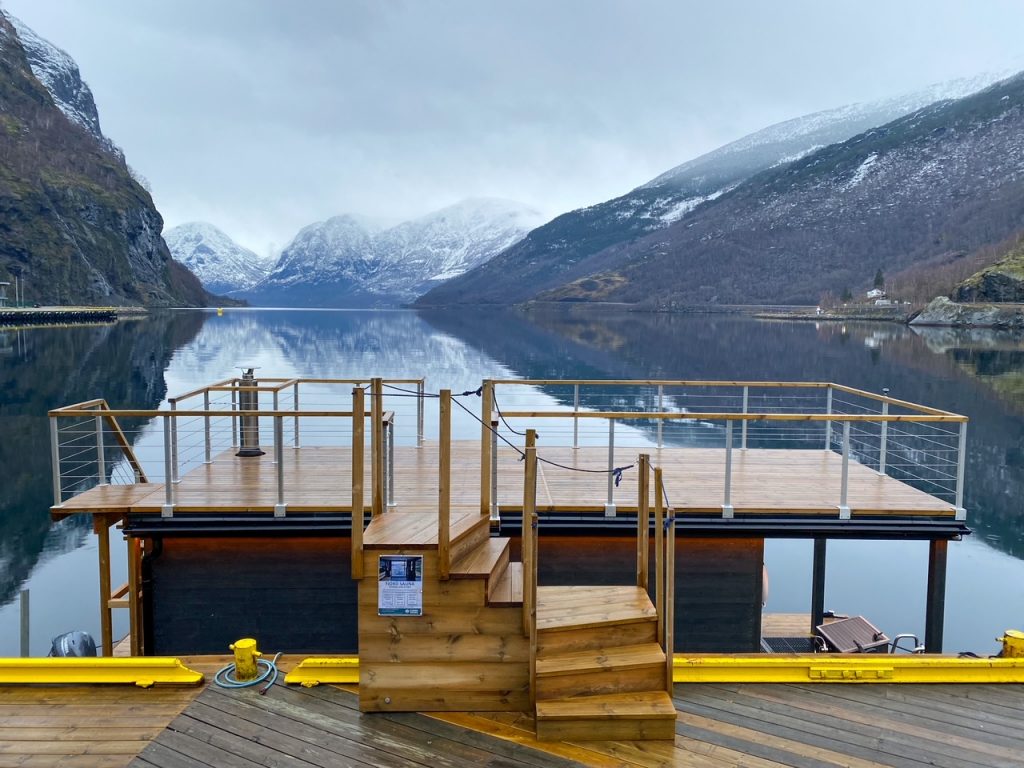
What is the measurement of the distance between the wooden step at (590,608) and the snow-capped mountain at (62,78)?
668 ft

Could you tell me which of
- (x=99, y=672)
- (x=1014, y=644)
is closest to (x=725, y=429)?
(x=1014, y=644)

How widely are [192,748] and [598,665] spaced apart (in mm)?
2628

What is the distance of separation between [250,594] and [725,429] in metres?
12.5

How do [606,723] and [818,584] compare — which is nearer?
[606,723]

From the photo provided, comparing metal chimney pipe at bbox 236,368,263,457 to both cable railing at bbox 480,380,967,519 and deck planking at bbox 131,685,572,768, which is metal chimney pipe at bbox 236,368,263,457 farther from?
deck planking at bbox 131,685,572,768

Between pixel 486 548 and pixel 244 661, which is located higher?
pixel 486 548

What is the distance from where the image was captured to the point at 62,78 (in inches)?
7328

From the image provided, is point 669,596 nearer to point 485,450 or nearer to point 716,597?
point 485,450

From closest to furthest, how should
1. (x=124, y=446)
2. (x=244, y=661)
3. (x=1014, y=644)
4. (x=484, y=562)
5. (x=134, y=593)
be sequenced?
(x=484, y=562), (x=244, y=661), (x=1014, y=644), (x=134, y=593), (x=124, y=446)

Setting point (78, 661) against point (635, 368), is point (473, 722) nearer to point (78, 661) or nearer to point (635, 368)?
point (78, 661)

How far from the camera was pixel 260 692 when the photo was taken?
226 inches

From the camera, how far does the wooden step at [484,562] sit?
5402 mm

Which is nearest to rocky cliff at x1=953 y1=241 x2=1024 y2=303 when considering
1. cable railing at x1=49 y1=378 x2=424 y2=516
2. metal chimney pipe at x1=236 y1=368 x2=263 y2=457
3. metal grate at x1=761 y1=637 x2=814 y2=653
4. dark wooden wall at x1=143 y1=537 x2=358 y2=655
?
metal grate at x1=761 y1=637 x2=814 y2=653

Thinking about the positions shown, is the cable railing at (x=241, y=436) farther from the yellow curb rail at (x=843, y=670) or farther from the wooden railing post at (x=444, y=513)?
the yellow curb rail at (x=843, y=670)
